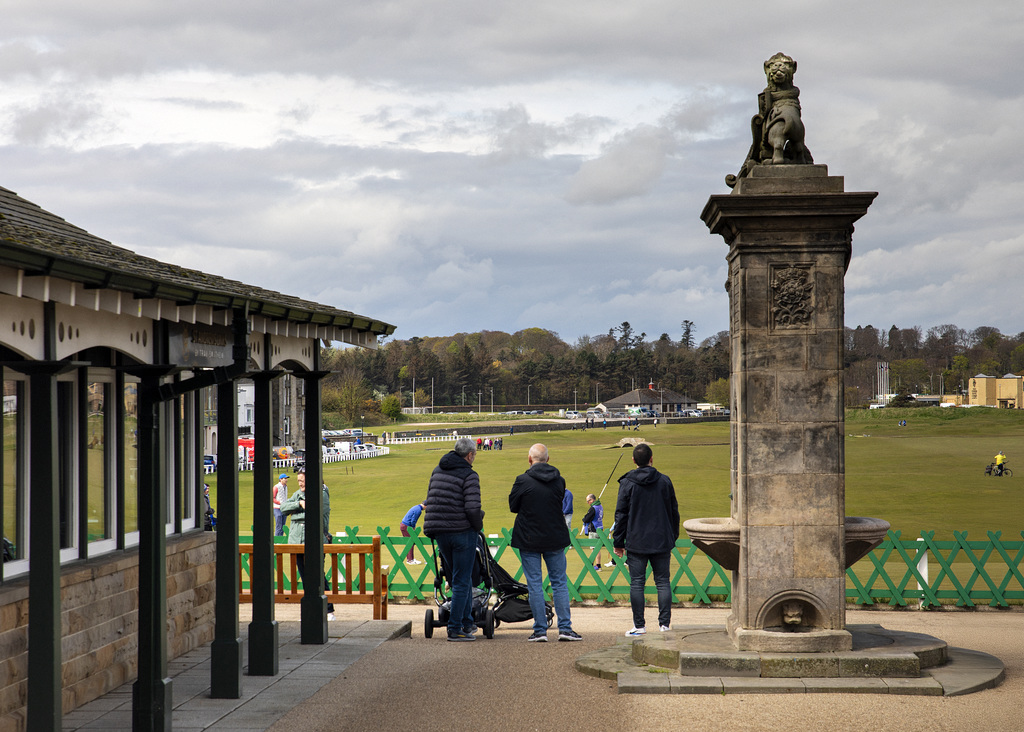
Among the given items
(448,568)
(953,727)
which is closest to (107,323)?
(448,568)

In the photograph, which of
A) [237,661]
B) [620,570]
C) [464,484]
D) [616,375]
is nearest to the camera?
[237,661]

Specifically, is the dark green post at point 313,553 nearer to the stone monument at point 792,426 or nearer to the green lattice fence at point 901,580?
the green lattice fence at point 901,580

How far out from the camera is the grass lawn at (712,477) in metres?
33.7

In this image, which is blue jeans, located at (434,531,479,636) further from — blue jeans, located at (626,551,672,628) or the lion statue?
the lion statue

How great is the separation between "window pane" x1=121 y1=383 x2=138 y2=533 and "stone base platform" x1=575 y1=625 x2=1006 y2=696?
4.22 meters

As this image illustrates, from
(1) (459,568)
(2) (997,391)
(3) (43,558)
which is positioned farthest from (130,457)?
(2) (997,391)

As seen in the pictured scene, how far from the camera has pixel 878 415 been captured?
98.4 meters

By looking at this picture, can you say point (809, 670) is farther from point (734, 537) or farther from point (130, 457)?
point (130, 457)

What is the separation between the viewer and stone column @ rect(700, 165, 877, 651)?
27.4 feet

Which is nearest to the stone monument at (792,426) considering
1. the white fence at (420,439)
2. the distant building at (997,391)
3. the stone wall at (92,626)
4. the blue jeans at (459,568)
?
the blue jeans at (459,568)

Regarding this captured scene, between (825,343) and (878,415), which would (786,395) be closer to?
(825,343)

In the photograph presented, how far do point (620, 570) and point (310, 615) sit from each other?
210 inches

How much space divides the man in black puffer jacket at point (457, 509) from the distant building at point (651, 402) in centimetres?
12025

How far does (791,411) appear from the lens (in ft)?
27.4
